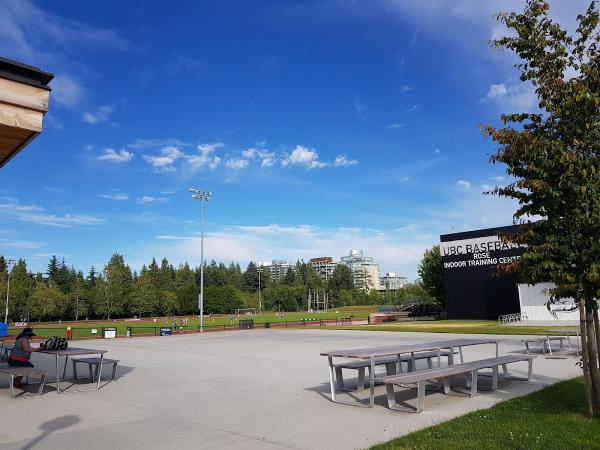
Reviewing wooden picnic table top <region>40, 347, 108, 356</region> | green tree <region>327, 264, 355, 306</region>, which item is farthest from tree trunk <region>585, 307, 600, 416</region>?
green tree <region>327, 264, 355, 306</region>

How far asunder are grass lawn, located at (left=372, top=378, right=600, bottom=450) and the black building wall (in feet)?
150

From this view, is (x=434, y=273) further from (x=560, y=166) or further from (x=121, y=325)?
(x=560, y=166)

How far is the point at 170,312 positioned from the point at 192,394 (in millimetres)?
93500

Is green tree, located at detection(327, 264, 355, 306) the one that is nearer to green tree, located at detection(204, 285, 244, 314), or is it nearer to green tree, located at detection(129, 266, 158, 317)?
green tree, located at detection(204, 285, 244, 314)

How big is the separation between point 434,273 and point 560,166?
61103mm

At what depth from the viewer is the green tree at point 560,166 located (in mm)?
7289

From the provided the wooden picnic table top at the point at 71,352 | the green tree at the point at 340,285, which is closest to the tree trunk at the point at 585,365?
the wooden picnic table top at the point at 71,352

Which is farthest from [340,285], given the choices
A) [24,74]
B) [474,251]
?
[24,74]

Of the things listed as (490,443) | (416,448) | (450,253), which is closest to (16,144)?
(416,448)

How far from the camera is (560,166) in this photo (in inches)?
299

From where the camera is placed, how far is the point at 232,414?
29.2ft

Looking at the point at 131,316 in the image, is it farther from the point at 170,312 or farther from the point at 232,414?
the point at 232,414

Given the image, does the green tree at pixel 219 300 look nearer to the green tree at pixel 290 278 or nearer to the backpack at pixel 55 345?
the green tree at pixel 290 278

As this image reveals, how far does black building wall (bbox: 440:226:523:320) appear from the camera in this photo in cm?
5184
